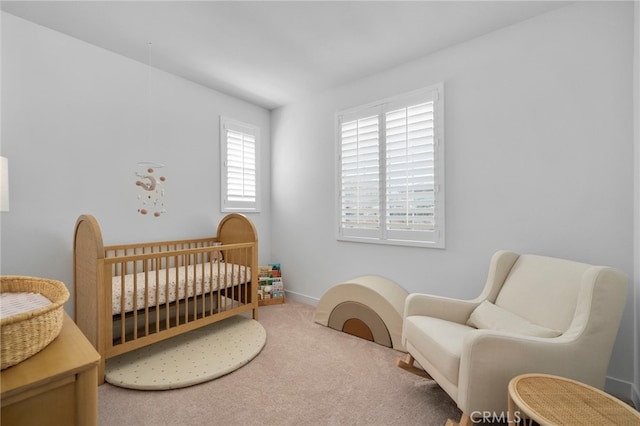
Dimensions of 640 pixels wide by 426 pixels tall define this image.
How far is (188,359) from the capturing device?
2.15 metres

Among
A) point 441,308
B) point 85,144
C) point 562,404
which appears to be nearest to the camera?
point 562,404

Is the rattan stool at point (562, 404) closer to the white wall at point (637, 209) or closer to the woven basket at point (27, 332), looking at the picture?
the white wall at point (637, 209)

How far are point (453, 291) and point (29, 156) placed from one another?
3.54m

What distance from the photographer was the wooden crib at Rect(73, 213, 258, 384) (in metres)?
1.92

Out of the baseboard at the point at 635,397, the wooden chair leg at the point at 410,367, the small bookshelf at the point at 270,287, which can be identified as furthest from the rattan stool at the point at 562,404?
the small bookshelf at the point at 270,287

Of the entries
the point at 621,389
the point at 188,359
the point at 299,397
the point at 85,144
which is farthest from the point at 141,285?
the point at 621,389

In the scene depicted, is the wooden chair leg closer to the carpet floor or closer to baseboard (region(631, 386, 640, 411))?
the carpet floor

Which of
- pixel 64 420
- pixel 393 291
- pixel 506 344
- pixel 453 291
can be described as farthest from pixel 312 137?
pixel 64 420

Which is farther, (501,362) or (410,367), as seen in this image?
(410,367)

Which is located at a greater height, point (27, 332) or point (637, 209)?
point (637, 209)

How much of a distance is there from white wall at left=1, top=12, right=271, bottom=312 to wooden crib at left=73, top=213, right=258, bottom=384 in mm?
275

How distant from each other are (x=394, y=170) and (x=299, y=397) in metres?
2.05

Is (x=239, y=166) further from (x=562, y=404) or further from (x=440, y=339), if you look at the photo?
(x=562, y=404)

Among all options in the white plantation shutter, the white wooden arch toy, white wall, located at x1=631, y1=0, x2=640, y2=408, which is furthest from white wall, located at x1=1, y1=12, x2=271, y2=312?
white wall, located at x1=631, y1=0, x2=640, y2=408
